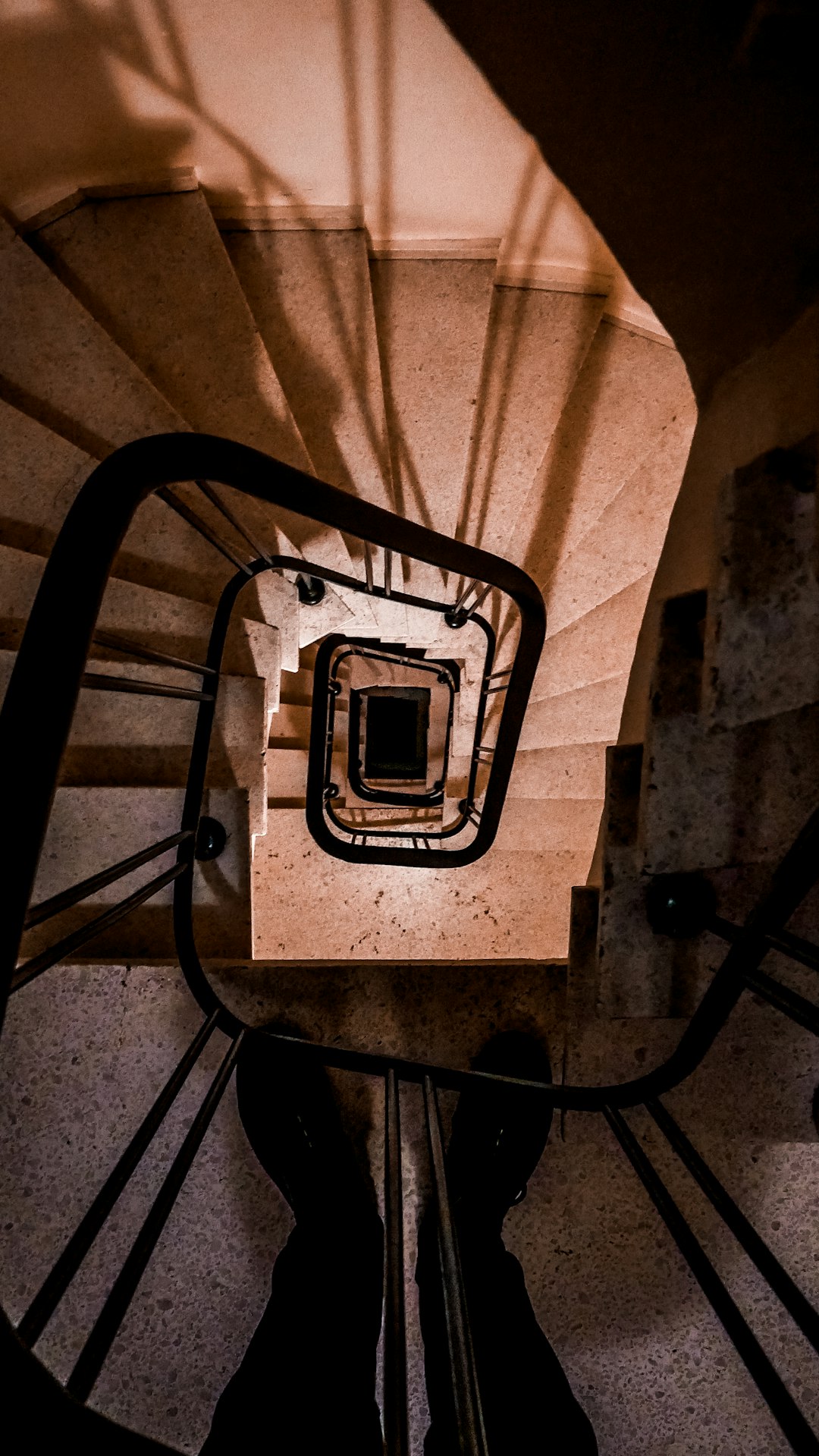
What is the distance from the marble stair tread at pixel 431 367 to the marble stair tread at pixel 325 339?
0.50ft

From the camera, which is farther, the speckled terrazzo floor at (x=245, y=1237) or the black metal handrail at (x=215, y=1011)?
the speckled terrazzo floor at (x=245, y=1237)

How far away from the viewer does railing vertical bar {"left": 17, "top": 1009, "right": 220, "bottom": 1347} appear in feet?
2.54

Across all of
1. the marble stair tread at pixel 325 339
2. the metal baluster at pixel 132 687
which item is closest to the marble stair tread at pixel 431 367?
the marble stair tread at pixel 325 339

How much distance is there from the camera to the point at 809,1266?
1670mm

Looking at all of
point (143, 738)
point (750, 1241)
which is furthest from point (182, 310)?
point (750, 1241)

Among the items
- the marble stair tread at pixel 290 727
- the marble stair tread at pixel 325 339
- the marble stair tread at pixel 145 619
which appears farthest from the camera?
the marble stair tread at pixel 290 727

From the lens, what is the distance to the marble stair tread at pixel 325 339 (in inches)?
121

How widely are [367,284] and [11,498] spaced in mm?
1802

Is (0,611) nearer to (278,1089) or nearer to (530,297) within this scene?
(278,1089)

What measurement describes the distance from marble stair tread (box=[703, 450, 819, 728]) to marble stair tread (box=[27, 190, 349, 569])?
2.04 metres

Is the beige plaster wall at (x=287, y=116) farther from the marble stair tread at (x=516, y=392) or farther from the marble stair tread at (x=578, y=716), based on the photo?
the marble stair tread at (x=578, y=716)

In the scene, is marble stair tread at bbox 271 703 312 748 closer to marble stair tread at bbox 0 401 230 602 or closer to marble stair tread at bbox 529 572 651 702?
marble stair tread at bbox 529 572 651 702

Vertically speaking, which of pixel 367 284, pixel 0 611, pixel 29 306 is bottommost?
pixel 0 611

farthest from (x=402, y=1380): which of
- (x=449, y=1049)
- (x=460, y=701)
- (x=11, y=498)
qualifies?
(x=460, y=701)
